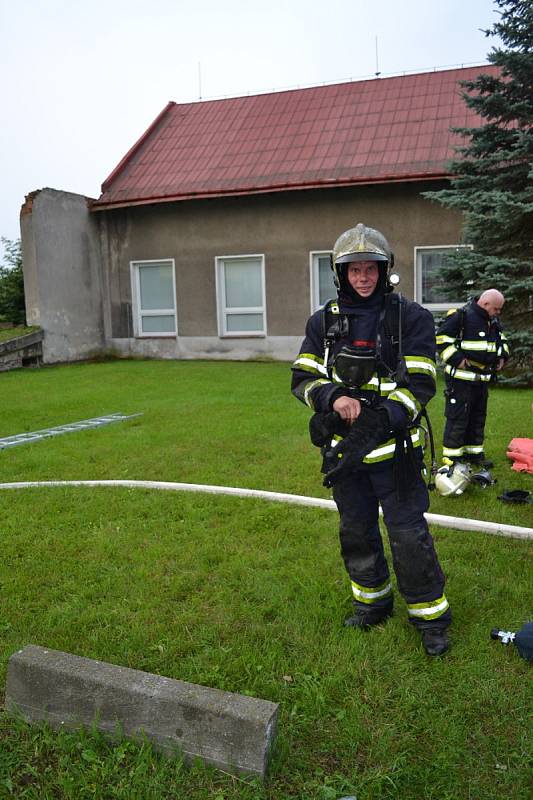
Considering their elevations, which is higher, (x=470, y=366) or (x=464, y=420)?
(x=470, y=366)

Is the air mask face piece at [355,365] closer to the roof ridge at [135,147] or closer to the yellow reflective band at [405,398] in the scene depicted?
the yellow reflective band at [405,398]

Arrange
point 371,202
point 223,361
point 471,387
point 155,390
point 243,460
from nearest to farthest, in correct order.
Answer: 1. point 471,387
2. point 243,460
3. point 155,390
4. point 371,202
5. point 223,361

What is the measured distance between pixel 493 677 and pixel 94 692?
169cm

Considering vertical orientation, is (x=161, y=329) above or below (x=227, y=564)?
above

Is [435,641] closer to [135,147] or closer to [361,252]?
[361,252]

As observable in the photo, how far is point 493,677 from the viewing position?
9.08 ft

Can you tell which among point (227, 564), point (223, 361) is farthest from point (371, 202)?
point (227, 564)

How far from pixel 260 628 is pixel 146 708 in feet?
3.03

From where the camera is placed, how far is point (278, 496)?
5.10 m

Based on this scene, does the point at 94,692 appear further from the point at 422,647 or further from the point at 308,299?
the point at 308,299

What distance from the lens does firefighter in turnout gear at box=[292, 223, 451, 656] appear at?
2918 mm

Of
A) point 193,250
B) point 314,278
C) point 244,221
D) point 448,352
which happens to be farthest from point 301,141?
point 448,352

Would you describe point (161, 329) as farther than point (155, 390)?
Yes

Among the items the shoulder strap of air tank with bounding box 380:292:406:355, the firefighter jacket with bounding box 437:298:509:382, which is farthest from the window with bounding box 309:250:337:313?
the shoulder strap of air tank with bounding box 380:292:406:355
